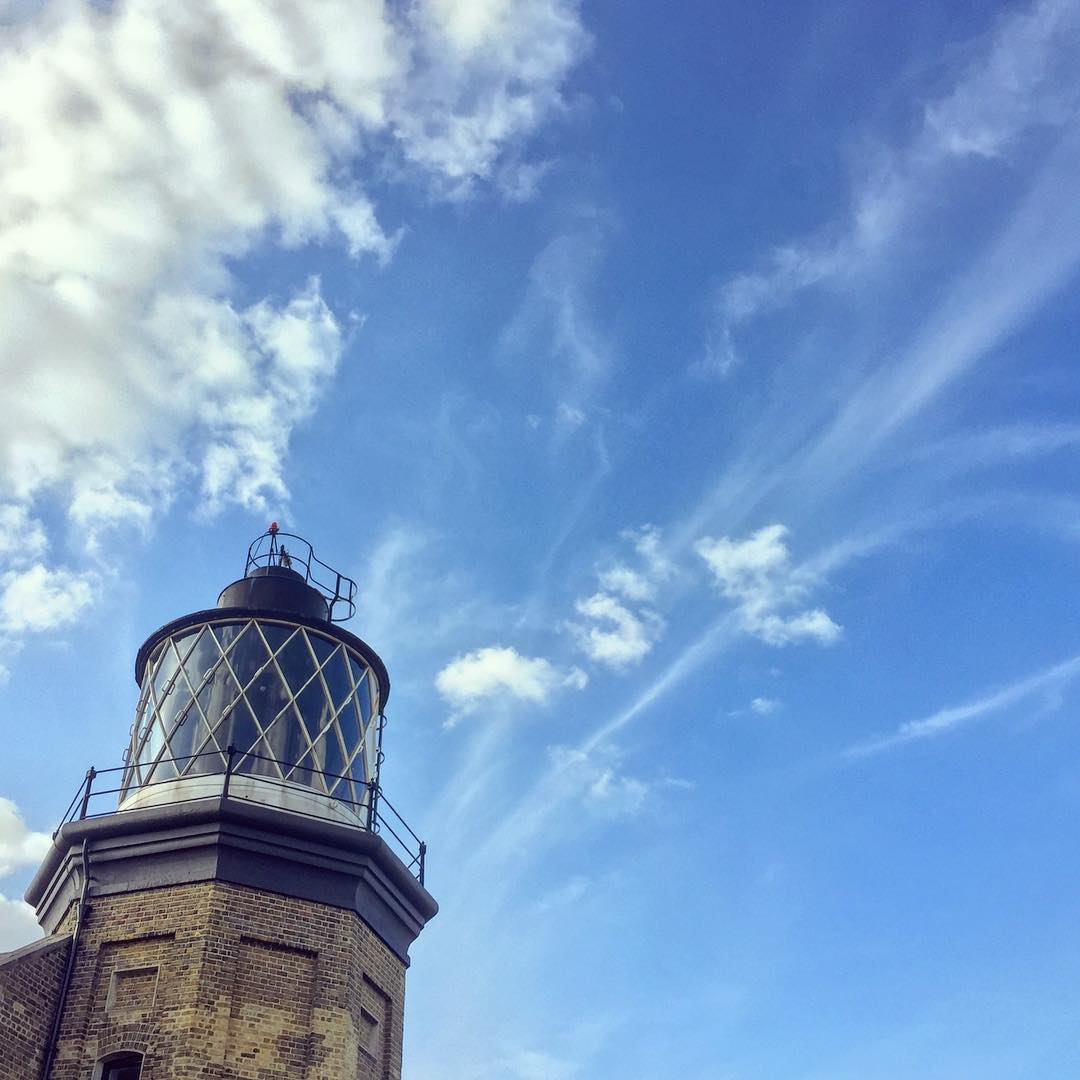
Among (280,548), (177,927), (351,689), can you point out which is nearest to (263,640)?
(351,689)

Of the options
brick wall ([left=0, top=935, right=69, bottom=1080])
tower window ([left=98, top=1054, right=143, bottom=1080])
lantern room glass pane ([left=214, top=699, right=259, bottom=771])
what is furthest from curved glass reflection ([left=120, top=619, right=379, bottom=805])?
tower window ([left=98, top=1054, right=143, bottom=1080])

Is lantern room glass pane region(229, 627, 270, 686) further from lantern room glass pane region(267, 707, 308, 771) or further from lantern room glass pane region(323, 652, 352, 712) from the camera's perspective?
lantern room glass pane region(323, 652, 352, 712)

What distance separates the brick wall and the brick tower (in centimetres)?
2

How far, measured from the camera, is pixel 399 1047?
54.8 feet

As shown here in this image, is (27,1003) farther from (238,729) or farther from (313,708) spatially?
(313,708)

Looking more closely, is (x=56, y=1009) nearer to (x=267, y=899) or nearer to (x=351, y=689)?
(x=267, y=899)

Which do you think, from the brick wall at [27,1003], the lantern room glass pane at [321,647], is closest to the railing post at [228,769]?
the lantern room glass pane at [321,647]

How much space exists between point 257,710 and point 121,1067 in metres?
4.81

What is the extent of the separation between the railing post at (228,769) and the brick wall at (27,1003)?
9.10 ft

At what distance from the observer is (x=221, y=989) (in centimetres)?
1468

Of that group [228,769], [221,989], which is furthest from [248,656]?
[221,989]

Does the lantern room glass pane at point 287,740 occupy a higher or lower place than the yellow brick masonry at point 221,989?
higher

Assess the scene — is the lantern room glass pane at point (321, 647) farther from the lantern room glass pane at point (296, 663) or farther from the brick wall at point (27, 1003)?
the brick wall at point (27, 1003)

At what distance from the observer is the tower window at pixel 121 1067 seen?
47.3 feet
